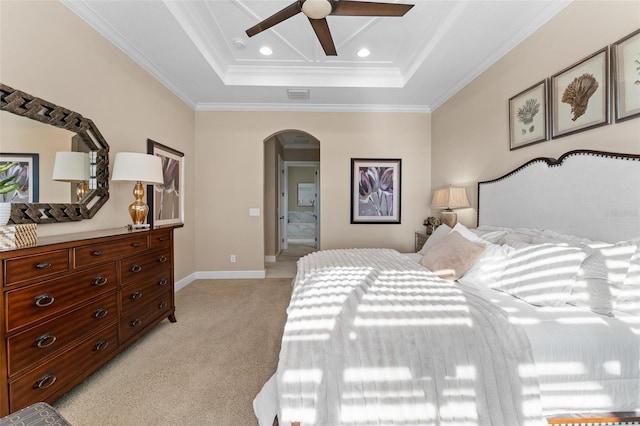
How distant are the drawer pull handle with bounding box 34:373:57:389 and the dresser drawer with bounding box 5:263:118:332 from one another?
0.32m

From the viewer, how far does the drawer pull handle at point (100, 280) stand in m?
1.76

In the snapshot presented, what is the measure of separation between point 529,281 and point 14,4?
12.1ft

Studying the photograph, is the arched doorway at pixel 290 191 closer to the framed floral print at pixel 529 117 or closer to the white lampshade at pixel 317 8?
the white lampshade at pixel 317 8

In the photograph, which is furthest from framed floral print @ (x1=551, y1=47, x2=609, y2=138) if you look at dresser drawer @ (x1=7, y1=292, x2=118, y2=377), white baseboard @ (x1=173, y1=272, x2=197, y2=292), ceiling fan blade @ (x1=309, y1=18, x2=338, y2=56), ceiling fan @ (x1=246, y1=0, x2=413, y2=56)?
white baseboard @ (x1=173, y1=272, x2=197, y2=292)

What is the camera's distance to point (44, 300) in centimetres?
143

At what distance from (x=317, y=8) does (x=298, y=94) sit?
2.09 metres

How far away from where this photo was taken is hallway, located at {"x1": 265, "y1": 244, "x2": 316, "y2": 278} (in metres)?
4.64

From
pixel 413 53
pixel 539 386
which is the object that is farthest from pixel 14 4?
pixel 539 386

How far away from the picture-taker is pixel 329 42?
2.25 meters

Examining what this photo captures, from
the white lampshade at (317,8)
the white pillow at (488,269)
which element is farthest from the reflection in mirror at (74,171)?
the white pillow at (488,269)

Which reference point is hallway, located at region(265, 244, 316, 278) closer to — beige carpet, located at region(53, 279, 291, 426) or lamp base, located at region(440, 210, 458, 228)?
beige carpet, located at region(53, 279, 291, 426)

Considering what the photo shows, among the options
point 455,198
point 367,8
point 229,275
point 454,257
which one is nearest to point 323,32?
point 367,8

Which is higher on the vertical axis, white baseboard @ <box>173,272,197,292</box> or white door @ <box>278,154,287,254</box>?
white door @ <box>278,154,287,254</box>

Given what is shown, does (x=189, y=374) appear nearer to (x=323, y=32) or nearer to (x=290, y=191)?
(x=323, y=32)
